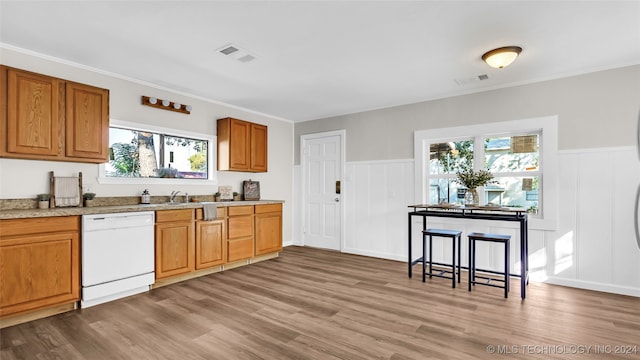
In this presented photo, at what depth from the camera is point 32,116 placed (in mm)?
2908

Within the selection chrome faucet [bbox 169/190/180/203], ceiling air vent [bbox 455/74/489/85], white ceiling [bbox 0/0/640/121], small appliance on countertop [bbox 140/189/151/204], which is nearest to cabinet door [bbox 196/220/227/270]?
chrome faucet [bbox 169/190/180/203]

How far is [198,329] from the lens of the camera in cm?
254

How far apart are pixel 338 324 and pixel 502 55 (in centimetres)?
294

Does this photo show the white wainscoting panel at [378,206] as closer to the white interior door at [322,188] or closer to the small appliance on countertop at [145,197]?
the white interior door at [322,188]

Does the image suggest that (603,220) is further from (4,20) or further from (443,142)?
(4,20)

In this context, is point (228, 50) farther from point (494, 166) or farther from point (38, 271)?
point (494, 166)

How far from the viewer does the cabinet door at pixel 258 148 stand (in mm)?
5125

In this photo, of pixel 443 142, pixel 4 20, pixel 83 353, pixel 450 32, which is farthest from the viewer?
pixel 443 142

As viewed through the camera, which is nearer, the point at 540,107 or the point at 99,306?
the point at 99,306

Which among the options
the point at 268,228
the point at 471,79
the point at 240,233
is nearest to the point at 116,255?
the point at 240,233

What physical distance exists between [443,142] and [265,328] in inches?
141

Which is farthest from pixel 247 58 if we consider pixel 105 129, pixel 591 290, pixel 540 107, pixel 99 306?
pixel 591 290

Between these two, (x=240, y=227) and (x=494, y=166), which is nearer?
(x=494, y=166)

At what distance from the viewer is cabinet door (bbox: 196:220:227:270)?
3.96 metres
